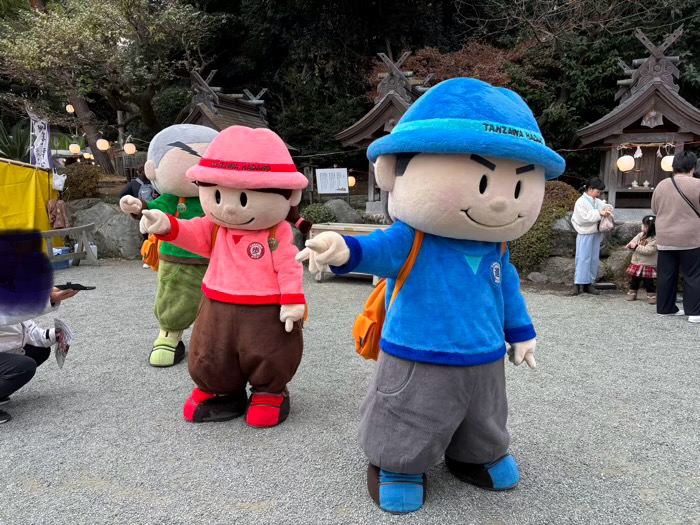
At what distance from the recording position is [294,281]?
3.13 metres

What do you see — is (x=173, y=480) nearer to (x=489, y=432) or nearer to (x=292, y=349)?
(x=292, y=349)

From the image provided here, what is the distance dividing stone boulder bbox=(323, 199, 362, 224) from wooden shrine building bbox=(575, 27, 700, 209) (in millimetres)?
4313

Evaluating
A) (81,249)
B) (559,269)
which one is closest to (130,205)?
(559,269)

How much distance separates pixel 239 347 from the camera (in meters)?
3.13

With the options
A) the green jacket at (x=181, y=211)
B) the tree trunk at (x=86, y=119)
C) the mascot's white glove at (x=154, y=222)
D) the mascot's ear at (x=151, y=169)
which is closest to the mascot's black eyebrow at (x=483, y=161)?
the mascot's white glove at (x=154, y=222)

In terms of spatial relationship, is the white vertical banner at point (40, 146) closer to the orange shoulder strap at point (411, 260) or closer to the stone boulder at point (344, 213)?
the stone boulder at point (344, 213)

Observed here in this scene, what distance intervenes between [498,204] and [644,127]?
8179 millimetres

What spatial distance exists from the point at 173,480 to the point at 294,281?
1.25m

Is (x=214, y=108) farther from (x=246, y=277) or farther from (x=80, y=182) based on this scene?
(x=246, y=277)

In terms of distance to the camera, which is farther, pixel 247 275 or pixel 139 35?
pixel 139 35

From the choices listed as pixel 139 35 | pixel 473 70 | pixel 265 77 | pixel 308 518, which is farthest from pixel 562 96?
pixel 308 518

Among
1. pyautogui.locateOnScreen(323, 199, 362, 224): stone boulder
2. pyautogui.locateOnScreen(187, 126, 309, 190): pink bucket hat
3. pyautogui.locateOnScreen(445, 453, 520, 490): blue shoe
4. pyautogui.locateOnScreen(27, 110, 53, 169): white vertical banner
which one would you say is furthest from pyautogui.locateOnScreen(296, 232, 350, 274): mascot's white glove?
pyautogui.locateOnScreen(27, 110, 53, 169): white vertical banner

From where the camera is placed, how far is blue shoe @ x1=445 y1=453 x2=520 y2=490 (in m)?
2.51

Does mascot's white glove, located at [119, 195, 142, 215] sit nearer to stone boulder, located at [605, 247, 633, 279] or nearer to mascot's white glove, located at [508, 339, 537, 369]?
mascot's white glove, located at [508, 339, 537, 369]
